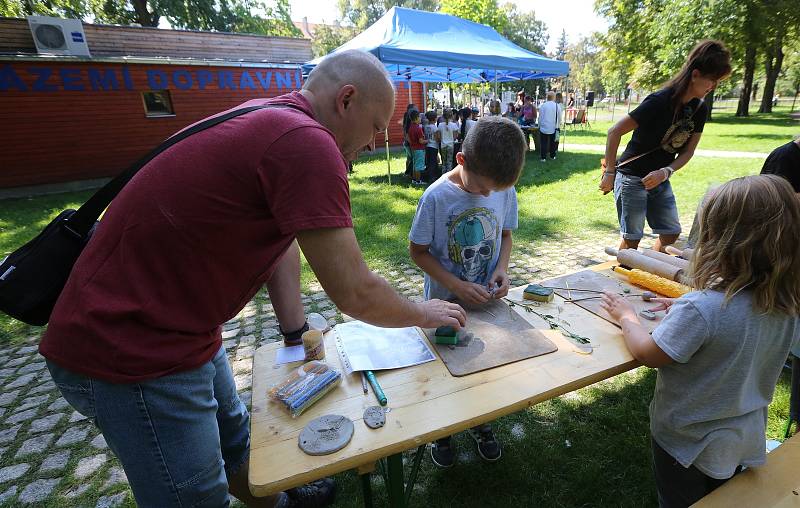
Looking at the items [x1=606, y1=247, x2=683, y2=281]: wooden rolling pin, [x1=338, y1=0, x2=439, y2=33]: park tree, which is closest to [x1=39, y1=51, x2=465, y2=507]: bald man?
[x1=606, y1=247, x2=683, y2=281]: wooden rolling pin

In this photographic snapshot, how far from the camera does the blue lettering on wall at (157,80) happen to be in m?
11.4

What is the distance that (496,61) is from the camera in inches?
337

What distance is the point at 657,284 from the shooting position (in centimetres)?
209

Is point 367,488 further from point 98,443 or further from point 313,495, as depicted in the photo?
point 98,443

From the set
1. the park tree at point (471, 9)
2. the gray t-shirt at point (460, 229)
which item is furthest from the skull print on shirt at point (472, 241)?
the park tree at point (471, 9)

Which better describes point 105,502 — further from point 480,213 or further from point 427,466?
point 480,213

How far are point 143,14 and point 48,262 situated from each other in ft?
81.3

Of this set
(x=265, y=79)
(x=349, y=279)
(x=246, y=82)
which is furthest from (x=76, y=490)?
(x=265, y=79)

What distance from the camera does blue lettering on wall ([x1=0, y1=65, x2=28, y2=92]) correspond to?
969 cm

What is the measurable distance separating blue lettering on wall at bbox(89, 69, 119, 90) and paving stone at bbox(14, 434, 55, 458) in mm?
11567

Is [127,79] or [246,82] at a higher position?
[127,79]

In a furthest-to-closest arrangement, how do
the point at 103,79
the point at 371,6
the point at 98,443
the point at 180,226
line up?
the point at 371,6 < the point at 103,79 < the point at 98,443 < the point at 180,226

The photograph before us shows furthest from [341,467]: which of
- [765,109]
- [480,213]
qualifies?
[765,109]

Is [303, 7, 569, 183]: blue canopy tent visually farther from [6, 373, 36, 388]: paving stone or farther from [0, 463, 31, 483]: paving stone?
[0, 463, 31, 483]: paving stone
